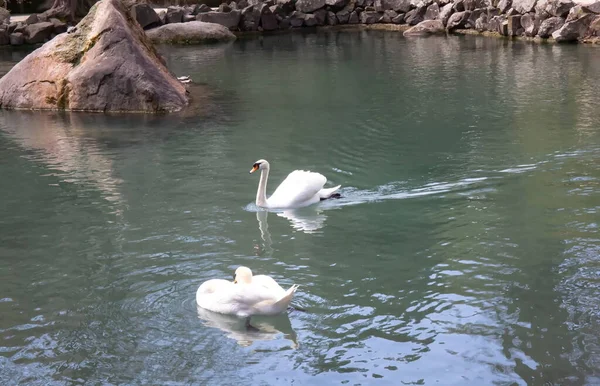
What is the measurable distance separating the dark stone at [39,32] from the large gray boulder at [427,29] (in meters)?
11.5

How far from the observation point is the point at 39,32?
2766 cm

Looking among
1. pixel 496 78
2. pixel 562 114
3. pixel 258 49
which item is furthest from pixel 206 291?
pixel 258 49

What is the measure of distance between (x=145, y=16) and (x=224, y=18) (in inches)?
119

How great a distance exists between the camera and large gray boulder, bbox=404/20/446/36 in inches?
1118

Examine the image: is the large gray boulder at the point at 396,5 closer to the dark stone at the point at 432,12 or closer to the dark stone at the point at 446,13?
the dark stone at the point at 432,12

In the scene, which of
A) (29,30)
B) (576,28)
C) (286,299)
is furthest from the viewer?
(29,30)

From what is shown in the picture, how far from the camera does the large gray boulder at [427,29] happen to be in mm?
28391

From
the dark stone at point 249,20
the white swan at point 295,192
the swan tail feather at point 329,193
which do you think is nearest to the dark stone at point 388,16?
the dark stone at point 249,20

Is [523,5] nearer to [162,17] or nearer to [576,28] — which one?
[576,28]

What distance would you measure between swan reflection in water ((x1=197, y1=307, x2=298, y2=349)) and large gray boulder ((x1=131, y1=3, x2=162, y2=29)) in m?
23.9

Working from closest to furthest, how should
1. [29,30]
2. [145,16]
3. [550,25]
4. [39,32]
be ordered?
1. [550,25]
2. [39,32]
3. [29,30]
4. [145,16]

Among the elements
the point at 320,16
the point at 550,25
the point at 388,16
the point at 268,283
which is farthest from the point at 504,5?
the point at 268,283

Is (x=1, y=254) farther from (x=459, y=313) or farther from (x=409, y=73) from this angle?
(x=409, y=73)

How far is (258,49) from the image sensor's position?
83.6ft
